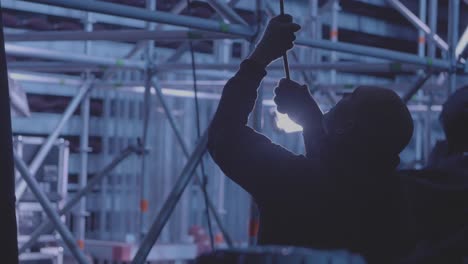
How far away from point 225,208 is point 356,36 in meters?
3.51

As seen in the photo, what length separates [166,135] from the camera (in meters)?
8.91

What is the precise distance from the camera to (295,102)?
3.32 meters

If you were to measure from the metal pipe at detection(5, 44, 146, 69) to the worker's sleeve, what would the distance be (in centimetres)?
313

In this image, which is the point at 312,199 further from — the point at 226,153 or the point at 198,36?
the point at 198,36

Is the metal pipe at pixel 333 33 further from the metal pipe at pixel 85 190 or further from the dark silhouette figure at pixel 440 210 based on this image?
the dark silhouette figure at pixel 440 210

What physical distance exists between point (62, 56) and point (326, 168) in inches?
141

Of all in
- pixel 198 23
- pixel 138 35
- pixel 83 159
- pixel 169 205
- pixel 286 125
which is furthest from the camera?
pixel 83 159

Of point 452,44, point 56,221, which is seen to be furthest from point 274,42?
point 452,44

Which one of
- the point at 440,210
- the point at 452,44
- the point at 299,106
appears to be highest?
the point at 452,44

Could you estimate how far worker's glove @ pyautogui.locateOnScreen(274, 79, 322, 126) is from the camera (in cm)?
329

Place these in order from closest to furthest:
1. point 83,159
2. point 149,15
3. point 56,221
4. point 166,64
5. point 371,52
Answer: point 149,15, point 56,221, point 371,52, point 166,64, point 83,159

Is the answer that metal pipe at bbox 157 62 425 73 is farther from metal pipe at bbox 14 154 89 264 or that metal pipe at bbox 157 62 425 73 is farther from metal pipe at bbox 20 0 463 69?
metal pipe at bbox 14 154 89 264

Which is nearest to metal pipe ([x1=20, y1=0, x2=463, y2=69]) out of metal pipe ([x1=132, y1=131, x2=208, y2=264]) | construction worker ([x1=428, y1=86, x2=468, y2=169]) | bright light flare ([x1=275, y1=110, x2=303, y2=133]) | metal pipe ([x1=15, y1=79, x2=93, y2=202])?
metal pipe ([x1=132, y1=131, x2=208, y2=264])

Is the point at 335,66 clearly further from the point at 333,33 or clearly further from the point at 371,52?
the point at 333,33
